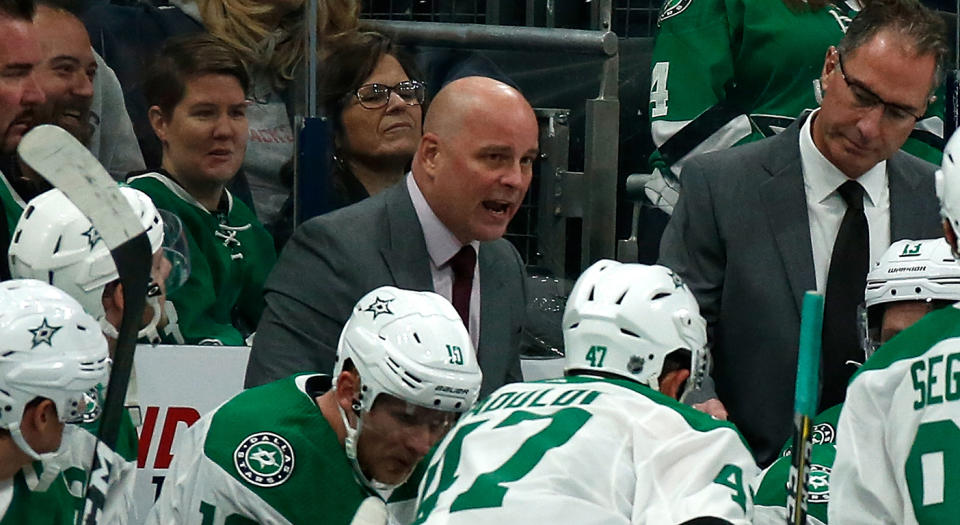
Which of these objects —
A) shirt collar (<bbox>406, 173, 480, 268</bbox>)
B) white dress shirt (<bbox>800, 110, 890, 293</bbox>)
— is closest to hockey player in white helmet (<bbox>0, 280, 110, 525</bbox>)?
shirt collar (<bbox>406, 173, 480, 268</bbox>)

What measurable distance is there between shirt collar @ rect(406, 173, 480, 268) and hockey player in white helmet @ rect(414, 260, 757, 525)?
116 cm

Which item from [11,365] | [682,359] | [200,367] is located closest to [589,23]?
[200,367]

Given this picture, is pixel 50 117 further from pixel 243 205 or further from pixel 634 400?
pixel 634 400

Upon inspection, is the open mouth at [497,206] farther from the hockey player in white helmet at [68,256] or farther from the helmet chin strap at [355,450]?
the helmet chin strap at [355,450]

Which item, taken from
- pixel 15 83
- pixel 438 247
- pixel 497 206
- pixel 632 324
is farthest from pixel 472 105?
pixel 632 324

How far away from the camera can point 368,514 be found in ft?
11.0

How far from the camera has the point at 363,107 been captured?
4.96m

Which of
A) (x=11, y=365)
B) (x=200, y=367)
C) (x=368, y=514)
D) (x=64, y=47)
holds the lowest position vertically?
(x=200, y=367)

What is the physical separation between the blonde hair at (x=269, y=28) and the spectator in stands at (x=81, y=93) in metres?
0.32

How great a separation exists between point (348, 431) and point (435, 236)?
38.8 inches

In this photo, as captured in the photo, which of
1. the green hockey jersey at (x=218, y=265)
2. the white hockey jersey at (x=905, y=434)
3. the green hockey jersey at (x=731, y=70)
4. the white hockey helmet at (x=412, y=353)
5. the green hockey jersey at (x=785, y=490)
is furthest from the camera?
the green hockey jersey at (x=731, y=70)

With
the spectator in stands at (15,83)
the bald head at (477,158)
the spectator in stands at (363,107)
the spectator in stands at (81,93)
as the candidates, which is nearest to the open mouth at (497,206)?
the bald head at (477,158)

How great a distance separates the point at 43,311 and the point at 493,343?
1284mm

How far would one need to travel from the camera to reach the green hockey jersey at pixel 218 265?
473 cm
